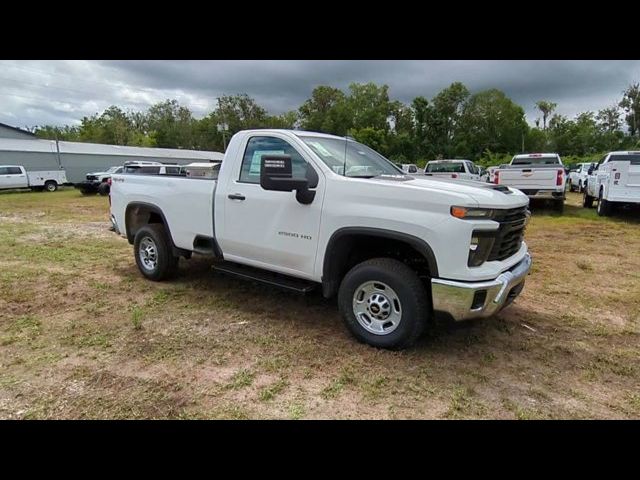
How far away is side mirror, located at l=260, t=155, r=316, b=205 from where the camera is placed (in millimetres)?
3617

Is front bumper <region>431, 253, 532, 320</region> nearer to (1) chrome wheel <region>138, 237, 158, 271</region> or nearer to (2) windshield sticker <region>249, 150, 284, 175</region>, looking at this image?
(2) windshield sticker <region>249, 150, 284, 175</region>

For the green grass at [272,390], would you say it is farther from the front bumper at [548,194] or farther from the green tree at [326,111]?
the green tree at [326,111]

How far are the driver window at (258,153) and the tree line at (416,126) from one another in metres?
50.6

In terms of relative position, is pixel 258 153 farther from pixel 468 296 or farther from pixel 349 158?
pixel 468 296

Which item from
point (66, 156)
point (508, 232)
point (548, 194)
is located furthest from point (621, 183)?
point (66, 156)

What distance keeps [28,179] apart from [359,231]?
28.5m

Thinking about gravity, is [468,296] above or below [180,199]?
below

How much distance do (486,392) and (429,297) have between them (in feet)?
2.81

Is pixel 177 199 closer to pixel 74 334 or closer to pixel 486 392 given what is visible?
pixel 74 334

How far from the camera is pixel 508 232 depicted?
349cm

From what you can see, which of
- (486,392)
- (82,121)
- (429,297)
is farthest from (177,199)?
(82,121)

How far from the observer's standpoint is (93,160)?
127ft

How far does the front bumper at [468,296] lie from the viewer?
3.20 metres
